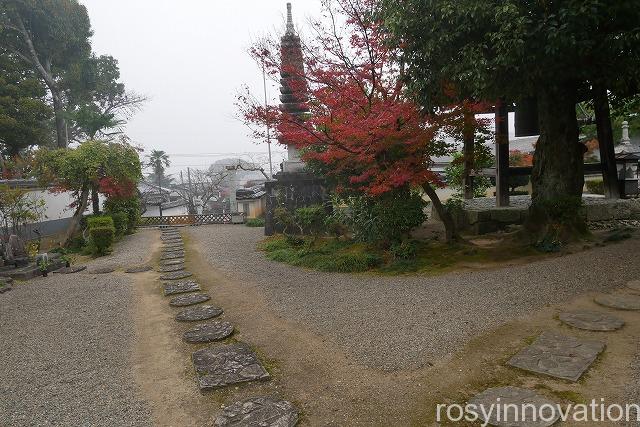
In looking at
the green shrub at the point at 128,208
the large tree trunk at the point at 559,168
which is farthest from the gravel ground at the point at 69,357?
the green shrub at the point at 128,208

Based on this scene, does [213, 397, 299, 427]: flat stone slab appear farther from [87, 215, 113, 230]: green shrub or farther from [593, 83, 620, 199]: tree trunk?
[87, 215, 113, 230]: green shrub

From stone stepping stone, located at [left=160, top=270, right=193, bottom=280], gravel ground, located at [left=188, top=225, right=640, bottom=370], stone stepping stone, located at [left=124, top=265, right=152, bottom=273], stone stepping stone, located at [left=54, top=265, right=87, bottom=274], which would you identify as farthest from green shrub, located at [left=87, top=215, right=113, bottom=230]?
gravel ground, located at [left=188, top=225, right=640, bottom=370]

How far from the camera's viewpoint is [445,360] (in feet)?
13.0

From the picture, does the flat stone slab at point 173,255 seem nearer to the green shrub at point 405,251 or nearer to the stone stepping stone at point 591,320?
the green shrub at point 405,251

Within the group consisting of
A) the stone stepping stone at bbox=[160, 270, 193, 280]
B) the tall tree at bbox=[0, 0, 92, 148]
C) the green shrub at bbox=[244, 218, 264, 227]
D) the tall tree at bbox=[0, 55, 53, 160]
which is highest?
the tall tree at bbox=[0, 0, 92, 148]

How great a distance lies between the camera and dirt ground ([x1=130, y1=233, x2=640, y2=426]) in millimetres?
3188

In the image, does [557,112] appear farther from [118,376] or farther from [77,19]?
[77,19]

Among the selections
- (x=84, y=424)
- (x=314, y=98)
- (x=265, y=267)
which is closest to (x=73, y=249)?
(x=265, y=267)

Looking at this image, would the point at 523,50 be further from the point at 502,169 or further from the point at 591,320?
the point at 502,169

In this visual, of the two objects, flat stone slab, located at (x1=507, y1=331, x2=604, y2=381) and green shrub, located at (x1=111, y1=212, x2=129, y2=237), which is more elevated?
green shrub, located at (x1=111, y1=212, x2=129, y2=237)

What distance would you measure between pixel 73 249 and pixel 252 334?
11362 mm

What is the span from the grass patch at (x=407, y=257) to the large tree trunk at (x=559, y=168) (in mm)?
735

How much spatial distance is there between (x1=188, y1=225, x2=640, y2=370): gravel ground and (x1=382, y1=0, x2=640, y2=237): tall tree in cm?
Result: 209

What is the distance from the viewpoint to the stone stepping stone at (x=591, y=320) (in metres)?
4.33
